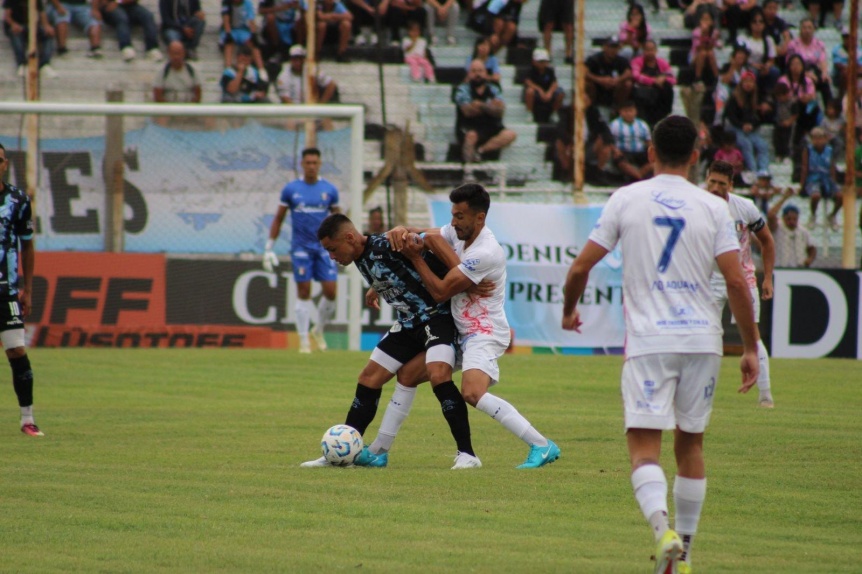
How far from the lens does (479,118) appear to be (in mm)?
22359

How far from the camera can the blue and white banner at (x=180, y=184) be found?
61.8ft

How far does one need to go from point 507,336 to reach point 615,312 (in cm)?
1031

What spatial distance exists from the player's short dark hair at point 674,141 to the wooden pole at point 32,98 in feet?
47.6

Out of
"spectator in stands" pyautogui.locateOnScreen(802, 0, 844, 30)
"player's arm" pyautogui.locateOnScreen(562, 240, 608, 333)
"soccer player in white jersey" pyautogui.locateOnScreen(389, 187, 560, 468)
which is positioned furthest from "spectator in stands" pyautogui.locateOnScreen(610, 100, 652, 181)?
"player's arm" pyautogui.locateOnScreen(562, 240, 608, 333)

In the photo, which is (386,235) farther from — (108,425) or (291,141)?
(291,141)

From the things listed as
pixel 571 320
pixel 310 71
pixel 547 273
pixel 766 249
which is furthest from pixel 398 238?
pixel 310 71

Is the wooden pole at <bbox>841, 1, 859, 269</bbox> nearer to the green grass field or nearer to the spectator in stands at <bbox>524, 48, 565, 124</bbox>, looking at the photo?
the green grass field

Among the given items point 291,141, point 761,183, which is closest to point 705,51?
point 761,183

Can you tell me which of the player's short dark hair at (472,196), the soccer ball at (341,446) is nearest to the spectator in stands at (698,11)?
the player's short dark hair at (472,196)

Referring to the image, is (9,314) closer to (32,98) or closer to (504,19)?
(32,98)

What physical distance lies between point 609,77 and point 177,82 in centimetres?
727

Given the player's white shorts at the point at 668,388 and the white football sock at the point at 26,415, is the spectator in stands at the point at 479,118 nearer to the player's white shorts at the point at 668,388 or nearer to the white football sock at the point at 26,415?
the white football sock at the point at 26,415

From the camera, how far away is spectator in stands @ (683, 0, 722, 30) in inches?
933

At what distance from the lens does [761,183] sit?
784 inches
